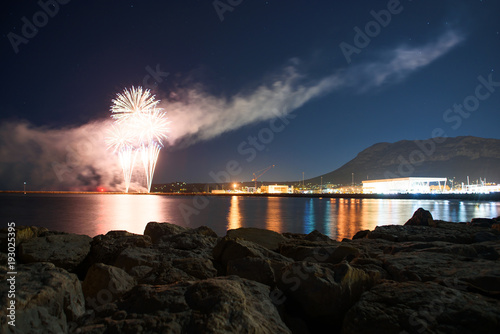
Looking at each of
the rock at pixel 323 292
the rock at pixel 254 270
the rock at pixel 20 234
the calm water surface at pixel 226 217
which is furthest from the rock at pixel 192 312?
the calm water surface at pixel 226 217

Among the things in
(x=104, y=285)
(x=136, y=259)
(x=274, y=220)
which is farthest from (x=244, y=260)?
(x=274, y=220)

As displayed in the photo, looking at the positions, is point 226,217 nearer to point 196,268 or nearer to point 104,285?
point 196,268

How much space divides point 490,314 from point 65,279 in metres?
4.38

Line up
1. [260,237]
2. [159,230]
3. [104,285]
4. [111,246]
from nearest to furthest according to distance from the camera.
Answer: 1. [104,285]
2. [111,246]
3. [260,237]
4. [159,230]

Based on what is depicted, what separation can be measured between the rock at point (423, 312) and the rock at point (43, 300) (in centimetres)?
284

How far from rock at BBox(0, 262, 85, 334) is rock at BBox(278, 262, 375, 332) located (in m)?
2.46

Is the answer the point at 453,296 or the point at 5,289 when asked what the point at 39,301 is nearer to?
the point at 5,289

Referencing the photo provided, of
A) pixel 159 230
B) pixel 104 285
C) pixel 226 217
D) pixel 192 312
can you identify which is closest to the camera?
pixel 192 312

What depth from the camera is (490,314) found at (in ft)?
10.1

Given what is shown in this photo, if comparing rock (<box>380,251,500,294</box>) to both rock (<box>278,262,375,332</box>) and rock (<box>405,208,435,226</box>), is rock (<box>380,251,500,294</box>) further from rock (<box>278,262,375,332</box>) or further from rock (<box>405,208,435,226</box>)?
rock (<box>405,208,435,226</box>)

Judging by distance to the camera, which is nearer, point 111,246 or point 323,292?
point 323,292

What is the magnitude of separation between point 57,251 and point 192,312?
505 centimetres

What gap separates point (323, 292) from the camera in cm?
380

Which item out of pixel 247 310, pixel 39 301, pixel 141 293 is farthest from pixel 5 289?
pixel 247 310
